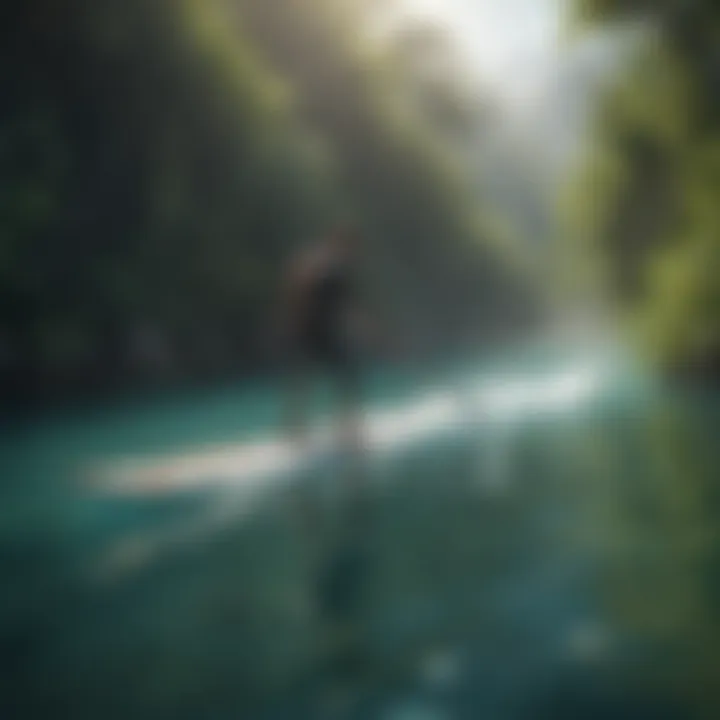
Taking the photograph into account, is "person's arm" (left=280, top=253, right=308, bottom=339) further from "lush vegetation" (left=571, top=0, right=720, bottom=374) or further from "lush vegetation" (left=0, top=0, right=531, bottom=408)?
"lush vegetation" (left=571, top=0, right=720, bottom=374)

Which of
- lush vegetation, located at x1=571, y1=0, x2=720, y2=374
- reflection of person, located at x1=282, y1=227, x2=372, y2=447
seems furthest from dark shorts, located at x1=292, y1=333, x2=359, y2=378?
lush vegetation, located at x1=571, y1=0, x2=720, y2=374

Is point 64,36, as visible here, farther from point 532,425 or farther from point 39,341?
point 532,425

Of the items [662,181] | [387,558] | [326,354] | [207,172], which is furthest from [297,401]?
[662,181]

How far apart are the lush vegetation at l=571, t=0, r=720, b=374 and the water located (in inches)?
7.6

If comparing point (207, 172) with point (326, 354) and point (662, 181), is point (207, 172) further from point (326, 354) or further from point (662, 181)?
point (662, 181)

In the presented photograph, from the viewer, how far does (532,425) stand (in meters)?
2.26

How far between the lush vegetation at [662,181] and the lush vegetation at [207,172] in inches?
13.6

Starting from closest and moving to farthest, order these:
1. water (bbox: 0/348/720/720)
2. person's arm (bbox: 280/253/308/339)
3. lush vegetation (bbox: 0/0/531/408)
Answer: water (bbox: 0/348/720/720), person's arm (bbox: 280/253/308/339), lush vegetation (bbox: 0/0/531/408)

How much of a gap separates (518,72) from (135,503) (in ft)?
4.47

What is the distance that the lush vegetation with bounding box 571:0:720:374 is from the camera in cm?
201

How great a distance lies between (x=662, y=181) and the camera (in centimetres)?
209

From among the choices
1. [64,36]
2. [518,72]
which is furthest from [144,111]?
[518,72]

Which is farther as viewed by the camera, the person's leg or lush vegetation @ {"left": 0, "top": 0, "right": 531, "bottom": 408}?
lush vegetation @ {"left": 0, "top": 0, "right": 531, "bottom": 408}

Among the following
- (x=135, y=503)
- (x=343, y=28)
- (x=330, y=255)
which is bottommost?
(x=135, y=503)
